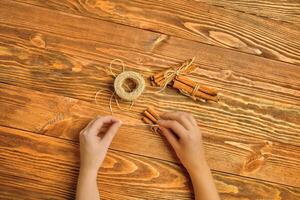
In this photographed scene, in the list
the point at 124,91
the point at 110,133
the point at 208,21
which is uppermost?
the point at 208,21

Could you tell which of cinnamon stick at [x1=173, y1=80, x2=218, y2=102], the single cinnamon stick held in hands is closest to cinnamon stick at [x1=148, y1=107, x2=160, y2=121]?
the single cinnamon stick held in hands

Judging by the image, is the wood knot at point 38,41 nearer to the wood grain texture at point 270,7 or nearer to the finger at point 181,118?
the finger at point 181,118

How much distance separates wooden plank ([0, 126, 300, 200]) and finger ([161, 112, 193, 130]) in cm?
14

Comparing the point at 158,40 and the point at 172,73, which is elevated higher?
the point at 158,40

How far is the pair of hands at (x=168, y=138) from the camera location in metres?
1.17

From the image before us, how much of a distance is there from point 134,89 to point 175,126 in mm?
177

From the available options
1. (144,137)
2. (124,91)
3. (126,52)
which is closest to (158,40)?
(126,52)

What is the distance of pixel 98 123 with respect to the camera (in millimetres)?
1182

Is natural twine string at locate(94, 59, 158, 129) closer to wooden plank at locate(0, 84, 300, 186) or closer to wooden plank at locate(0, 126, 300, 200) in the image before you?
wooden plank at locate(0, 84, 300, 186)

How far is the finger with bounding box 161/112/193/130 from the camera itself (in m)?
1.21

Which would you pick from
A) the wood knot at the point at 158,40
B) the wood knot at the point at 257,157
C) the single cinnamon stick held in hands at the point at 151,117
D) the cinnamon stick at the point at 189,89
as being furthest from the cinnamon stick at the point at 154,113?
the wood knot at the point at 257,157

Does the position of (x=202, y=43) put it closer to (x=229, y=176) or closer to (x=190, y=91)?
(x=190, y=91)

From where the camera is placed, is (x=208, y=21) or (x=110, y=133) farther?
(x=208, y=21)

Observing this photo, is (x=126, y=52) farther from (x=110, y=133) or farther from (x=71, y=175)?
(x=71, y=175)
